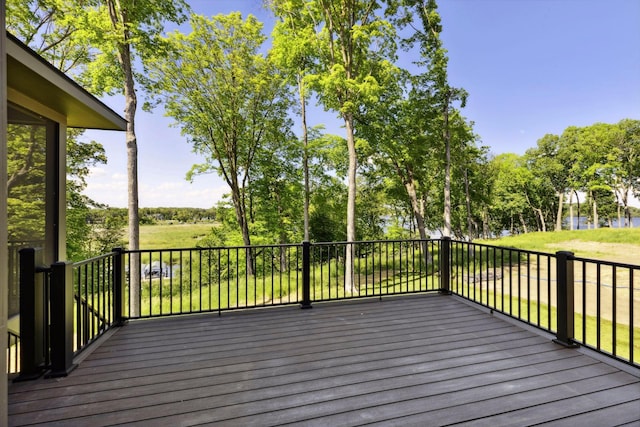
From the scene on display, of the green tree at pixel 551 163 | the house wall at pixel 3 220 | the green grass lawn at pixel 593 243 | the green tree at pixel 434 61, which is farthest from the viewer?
the green tree at pixel 551 163

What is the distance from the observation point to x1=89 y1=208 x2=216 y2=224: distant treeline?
484 inches

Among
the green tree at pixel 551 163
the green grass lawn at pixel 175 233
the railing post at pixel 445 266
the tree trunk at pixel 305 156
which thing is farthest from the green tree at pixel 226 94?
the green tree at pixel 551 163

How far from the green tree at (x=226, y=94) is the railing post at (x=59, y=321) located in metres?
9.30

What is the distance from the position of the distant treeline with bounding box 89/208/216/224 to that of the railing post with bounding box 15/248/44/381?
38.1 feet

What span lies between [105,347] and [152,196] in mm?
14552

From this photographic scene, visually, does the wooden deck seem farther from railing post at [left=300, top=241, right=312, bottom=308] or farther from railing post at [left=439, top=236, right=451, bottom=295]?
railing post at [left=439, top=236, right=451, bottom=295]

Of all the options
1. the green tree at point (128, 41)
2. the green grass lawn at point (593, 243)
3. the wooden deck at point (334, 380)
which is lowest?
the green grass lawn at point (593, 243)

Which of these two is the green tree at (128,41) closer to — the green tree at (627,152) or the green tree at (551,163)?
the green tree at (551,163)

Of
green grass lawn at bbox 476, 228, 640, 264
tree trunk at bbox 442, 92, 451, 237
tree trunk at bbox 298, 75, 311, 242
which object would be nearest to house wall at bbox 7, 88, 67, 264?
tree trunk at bbox 298, 75, 311, 242

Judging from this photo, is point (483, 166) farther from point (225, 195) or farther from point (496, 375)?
point (496, 375)

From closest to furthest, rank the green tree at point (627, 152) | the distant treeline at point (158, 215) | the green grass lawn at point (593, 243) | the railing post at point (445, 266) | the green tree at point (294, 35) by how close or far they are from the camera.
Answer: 1. the railing post at point (445, 266)
2. the green tree at point (294, 35)
3. the distant treeline at point (158, 215)
4. the green grass lawn at point (593, 243)
5. the green tree at point (627, 152)

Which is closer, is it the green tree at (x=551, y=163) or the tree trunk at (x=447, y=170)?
the tree trunk at (x=447, y=170)

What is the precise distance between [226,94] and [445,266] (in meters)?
10.6

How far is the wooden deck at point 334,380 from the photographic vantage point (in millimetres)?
1715
